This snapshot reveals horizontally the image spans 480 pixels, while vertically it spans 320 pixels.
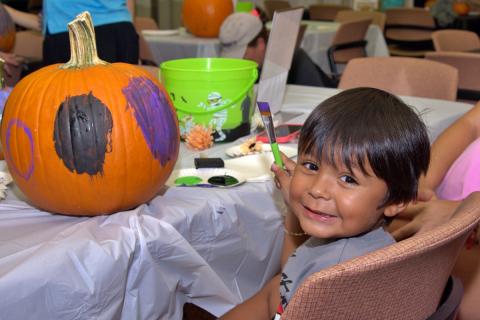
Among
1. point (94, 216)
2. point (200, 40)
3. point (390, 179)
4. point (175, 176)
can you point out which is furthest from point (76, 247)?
point (200, 40)

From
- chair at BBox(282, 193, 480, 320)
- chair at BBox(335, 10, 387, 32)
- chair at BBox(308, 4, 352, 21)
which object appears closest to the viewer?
chair at BBox(282, 193, 480, 320)

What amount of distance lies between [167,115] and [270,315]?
0.42m

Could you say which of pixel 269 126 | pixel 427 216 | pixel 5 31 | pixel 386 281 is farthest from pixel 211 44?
pixel 386 281

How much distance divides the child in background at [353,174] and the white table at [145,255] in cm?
17

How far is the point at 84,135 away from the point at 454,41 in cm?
304

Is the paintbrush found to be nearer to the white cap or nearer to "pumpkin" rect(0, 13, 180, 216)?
"pumpkin" rect(0, 13, 180, 216)

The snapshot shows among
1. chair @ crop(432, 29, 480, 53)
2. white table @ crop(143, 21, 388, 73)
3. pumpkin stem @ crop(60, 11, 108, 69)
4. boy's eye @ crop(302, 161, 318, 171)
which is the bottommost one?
white table @ crop(143, 21, 388, 73)

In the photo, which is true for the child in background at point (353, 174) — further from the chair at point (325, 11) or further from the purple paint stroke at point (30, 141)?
the chair at point (325, 11)

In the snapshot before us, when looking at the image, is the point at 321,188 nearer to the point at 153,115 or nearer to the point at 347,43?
the point at 153,115

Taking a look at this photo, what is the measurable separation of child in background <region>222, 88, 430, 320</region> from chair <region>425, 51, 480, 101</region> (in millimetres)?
1903

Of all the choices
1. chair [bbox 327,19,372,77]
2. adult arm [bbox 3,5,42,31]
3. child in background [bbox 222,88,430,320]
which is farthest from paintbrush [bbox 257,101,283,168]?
chair [bbox 327,19,372,77]

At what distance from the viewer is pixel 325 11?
634 centimetres

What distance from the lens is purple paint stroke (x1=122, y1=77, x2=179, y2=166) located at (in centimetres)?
103

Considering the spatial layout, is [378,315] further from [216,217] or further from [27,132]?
[27,132]
